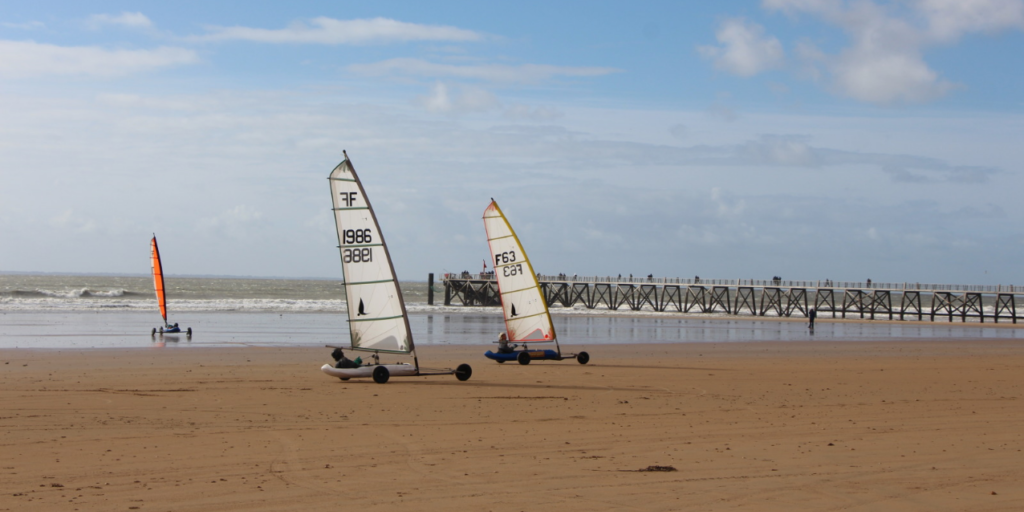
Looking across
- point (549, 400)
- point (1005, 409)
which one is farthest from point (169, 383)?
point (1005, 409)

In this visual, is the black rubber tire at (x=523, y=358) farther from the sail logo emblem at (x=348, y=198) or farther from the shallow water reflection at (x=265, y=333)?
the shallow water reflection at (x=265, y=333)

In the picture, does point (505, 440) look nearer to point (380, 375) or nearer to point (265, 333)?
point (380, 375)

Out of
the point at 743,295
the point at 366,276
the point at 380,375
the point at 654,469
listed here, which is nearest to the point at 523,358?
the point at 366,276

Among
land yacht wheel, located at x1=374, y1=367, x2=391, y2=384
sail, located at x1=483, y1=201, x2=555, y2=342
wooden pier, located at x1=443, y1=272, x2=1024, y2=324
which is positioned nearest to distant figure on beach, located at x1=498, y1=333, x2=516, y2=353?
sail, located at x1=483, y1=201, x2=555, y2=342

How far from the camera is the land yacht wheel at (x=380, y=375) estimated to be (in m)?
15.4

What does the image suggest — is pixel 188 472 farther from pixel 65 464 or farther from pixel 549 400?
pixel 549 400

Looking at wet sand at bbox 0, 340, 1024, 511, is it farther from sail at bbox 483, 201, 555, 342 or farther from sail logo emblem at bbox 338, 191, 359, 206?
sail at bbox 483, 201, 555, 342

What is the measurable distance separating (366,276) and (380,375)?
6.52 feet

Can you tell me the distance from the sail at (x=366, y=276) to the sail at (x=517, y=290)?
573 centimetres

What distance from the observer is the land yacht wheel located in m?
15.4

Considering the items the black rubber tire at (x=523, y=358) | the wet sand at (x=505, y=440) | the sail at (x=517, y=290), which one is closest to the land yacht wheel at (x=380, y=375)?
the wet sand at (x=505, y=440)

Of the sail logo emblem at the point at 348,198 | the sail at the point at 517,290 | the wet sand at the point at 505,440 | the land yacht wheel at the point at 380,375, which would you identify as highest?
the sail logo emblem at the point at 348,198

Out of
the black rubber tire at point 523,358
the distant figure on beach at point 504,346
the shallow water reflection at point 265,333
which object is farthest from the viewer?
the shallow water reflection at point 265,333

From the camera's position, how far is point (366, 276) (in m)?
16.2
